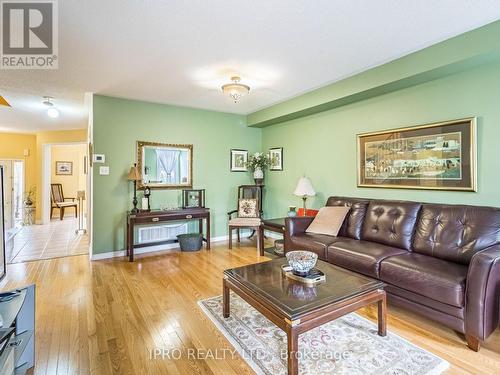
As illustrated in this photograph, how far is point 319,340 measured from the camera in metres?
1.91

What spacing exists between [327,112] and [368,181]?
4.18 feet

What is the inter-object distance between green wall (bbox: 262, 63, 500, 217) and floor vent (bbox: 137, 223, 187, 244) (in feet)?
6.04

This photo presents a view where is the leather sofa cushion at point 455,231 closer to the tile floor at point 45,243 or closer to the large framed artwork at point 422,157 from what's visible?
the large framed artwork at point 422,157

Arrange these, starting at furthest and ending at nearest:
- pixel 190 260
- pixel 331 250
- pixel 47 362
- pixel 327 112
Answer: pixel 327 112 → pixel 190 260 → pixel 331 250 → pixel 47 362

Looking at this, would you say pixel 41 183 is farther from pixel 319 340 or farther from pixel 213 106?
pixel 319 340

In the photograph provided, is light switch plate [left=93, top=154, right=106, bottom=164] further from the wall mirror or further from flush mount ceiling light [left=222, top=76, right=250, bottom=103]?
flush mount ceiling light [left=222, top=76, right=250, bottom=103]

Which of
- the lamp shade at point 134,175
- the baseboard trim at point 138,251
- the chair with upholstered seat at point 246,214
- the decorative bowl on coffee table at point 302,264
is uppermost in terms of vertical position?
the lamp shade at point 134,175

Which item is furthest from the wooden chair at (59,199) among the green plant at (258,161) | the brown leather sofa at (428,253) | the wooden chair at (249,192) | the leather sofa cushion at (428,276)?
the leather sofa cushion at (428,276)

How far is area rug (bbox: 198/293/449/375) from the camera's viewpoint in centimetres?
162

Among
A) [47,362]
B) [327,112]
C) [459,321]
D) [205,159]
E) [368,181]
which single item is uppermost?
[327,112]

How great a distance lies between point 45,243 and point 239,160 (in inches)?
152

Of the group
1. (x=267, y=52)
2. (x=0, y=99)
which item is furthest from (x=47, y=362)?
(x=0, y=99)

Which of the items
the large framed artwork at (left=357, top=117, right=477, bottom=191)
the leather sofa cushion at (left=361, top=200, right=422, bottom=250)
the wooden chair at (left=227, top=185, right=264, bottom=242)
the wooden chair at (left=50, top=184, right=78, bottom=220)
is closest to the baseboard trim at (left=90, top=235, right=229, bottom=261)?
the wooden chair at (left=227, top=185, right=264, bottom=242)

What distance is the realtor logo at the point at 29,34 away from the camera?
1.91 meters
